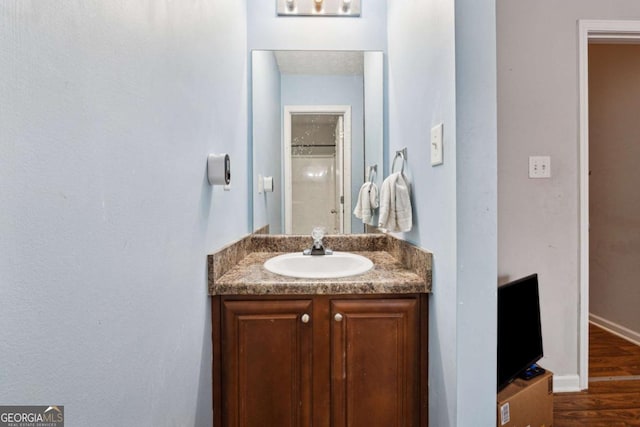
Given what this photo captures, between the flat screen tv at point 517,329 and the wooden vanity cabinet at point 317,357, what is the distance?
412 millimetres

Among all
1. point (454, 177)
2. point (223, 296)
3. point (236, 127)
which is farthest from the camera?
point (236, 127)

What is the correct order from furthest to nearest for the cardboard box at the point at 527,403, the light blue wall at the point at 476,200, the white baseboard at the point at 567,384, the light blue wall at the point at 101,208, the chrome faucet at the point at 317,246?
the white baseboard at the point at 567,384 → the chrome faucet at the point at 317,246 → the cardboard box at the point at 527,403 → the light blue wall at the point at 476,200 → the light blue wall at the point at 101,208

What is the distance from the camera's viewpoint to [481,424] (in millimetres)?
925

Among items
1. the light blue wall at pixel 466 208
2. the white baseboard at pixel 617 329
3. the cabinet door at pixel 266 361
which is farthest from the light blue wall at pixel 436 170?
the white baseboard at pixel 617 329

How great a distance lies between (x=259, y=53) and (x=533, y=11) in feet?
5.00

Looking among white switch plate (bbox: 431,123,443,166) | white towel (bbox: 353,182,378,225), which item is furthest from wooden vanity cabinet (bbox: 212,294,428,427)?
white towel (bbox: 353,182,378,225)

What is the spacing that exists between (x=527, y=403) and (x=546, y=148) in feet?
4.19

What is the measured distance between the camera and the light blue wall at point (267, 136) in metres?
1.70

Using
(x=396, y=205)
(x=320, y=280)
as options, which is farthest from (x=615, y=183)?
(x=320, y=280)

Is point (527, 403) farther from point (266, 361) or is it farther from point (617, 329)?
point (617, 329)

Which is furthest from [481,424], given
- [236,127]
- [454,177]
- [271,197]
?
[236,127]

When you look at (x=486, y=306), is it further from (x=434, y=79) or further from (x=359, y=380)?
(x=434, y=79)

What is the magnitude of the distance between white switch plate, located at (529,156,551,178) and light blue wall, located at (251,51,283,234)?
141cm

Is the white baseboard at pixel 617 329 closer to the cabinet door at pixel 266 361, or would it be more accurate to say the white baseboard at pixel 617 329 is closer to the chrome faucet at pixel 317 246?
the chrome faucet at pixel 317 246
